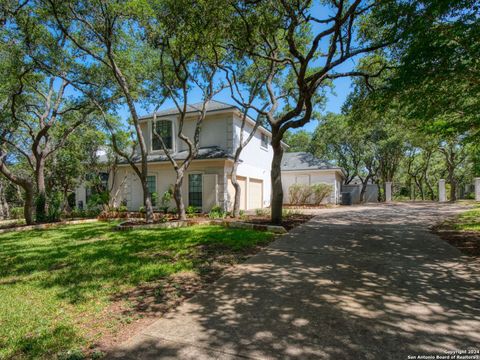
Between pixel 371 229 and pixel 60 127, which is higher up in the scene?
pixel 60 127

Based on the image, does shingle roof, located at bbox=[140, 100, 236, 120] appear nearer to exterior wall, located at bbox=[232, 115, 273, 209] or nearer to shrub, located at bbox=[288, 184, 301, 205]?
exterior wall, located at bbox=[232, 115, 273, 209]

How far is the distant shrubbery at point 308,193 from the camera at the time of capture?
1947 centimetres

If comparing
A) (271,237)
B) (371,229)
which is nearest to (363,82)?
(371,229)

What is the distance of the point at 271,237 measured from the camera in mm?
7812

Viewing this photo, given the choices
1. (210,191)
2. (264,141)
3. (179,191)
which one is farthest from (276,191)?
(264,141)

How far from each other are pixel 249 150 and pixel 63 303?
14.1m

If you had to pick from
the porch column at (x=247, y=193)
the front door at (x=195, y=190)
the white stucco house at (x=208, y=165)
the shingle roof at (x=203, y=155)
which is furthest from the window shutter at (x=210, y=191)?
the porch column at (x=247, y=193)

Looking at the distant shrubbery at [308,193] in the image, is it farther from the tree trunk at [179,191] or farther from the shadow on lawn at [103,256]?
the shadow on lawn at [103,256]

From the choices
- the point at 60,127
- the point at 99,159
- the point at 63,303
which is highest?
the point at 60,127

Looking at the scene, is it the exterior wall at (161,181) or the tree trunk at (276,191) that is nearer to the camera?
the tree trunk at (276,191)

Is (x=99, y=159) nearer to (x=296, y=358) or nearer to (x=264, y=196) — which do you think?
(x=264, y=196)

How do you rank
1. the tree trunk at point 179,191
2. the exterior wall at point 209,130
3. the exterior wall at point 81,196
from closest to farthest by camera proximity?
the tree trunk at point 179,191 < the exterior wall at point 209,130 < the exterior wall at point 81,196

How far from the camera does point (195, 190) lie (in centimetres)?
1484

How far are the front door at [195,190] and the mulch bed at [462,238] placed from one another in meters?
10.8
